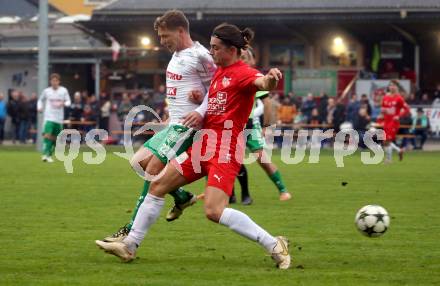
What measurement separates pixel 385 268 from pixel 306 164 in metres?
18.9

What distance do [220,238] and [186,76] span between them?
181cm

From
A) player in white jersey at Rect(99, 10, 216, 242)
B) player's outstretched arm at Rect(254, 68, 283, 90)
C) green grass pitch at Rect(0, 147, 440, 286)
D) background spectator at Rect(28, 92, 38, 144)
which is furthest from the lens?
background spectator at Rect(28, 92, 38, 144)

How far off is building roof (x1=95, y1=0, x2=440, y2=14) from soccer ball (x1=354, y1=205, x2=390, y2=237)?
32.1 m

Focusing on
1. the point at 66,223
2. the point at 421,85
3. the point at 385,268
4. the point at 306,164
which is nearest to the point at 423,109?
the point at 421,85

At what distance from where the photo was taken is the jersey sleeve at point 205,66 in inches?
448

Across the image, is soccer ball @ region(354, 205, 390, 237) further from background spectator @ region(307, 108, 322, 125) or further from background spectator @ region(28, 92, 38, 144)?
background spectator @ region(28, 92, 38, 144)

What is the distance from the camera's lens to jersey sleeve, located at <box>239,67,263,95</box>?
992 centimetres

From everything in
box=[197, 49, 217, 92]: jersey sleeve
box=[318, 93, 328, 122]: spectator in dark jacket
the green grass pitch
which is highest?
box=[197, 49, 217, 92]: jersey sleeve

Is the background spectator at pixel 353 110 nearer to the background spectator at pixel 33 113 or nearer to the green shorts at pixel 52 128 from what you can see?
the background spectator at pixel 33 113

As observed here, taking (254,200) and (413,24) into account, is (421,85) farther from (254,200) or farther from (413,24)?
(254,200)

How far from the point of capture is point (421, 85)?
46.1 metres

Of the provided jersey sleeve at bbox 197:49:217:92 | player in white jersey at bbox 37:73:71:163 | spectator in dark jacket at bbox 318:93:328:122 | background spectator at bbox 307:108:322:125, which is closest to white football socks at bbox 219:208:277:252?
jersey sleeve at bbox 197:49:217:92

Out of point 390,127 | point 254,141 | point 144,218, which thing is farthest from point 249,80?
point 390,127

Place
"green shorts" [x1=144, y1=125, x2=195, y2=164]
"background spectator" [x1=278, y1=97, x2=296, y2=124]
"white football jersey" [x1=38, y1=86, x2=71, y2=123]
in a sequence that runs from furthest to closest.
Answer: "background spectator" [x1=278, y1=97, x2=296, y2=124]
"white football jersey" [x1=38, y1=86, x2=71, y2=123]
"green shorts" [x1=144, y1=125, x2=195, y2=164]
